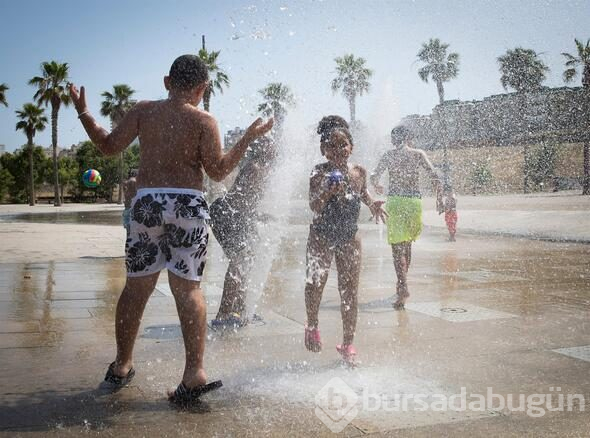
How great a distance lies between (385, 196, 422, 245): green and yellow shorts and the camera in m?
5.96

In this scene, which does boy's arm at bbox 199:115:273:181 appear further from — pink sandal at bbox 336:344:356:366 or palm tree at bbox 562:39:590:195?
palm tree at bbox 562:39:590:195

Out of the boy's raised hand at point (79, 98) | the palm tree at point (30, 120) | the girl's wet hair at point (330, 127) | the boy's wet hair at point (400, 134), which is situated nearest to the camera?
the boy's raised hand at point (79, 98)

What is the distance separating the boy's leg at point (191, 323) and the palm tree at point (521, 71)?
4829cm

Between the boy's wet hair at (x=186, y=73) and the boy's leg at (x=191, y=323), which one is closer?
the boy's leg at (x=191, y=323)

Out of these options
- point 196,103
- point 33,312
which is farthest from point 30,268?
point 196,103

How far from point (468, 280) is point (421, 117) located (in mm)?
61009

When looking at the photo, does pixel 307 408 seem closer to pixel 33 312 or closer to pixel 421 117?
pixel 33 312

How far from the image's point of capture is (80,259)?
10.0 meters

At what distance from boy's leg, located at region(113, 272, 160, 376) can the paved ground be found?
0.19m

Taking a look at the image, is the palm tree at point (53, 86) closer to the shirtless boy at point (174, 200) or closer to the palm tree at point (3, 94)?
the palm tree at point (3, 94)

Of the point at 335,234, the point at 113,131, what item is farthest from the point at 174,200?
the point at 335,234

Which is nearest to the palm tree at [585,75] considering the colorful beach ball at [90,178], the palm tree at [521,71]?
the palm tree at [521,71]

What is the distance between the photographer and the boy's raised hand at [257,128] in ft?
10.7

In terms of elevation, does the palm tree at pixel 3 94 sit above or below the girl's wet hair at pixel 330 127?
above
